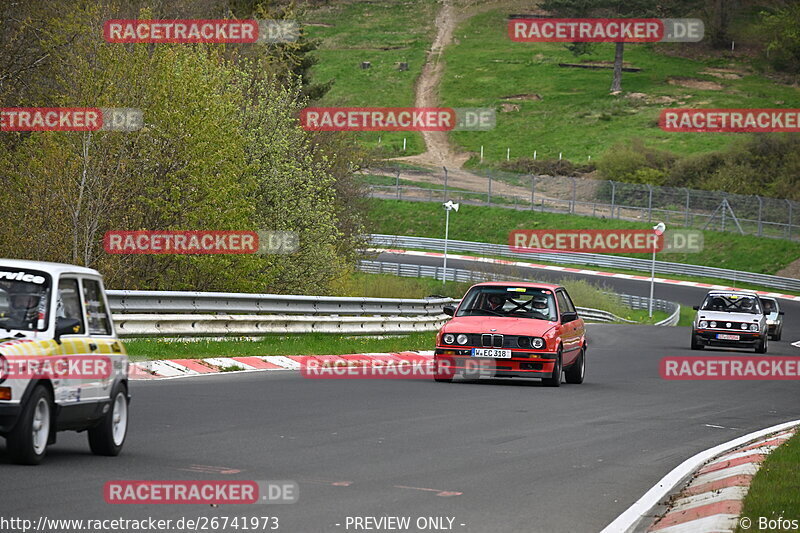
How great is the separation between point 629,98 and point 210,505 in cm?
11462

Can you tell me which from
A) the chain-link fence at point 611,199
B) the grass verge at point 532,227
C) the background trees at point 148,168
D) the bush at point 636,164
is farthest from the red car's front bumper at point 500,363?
the bush at point 636,164

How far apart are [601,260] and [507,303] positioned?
168ft

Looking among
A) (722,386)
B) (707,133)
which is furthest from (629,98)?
(722,386)

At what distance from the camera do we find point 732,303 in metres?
33.3

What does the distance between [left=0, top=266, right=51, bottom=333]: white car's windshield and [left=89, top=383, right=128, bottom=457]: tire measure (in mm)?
1046

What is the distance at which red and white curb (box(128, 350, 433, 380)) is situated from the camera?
57.9 feet

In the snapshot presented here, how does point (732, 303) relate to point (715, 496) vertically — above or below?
above

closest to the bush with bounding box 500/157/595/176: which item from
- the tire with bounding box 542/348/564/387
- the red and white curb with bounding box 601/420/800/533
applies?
the tire with bounding box 542/348/564/387

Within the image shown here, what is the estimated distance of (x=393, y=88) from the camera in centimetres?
12775

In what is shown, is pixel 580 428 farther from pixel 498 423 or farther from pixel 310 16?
pixel 310 16

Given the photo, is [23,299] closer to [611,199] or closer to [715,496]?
[715,496]

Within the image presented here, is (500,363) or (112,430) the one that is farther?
(500,363)

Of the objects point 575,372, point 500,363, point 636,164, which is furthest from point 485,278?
point 636,164

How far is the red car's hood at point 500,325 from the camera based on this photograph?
1894cm
